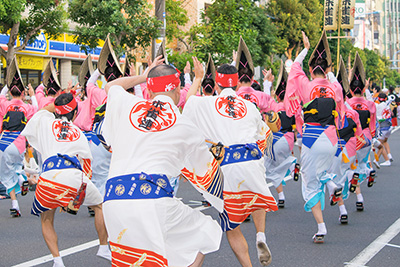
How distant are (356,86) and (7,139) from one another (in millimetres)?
5816

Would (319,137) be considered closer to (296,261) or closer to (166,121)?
(296,261)

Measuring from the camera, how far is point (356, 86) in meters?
10.3

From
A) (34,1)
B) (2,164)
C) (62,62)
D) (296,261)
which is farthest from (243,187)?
(62,62)

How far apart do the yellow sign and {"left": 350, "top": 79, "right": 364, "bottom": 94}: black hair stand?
55.6ft

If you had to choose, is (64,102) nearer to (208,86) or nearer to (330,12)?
(208,86)

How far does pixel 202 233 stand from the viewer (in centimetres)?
413

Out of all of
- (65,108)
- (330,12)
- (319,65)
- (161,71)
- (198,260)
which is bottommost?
(198,260)

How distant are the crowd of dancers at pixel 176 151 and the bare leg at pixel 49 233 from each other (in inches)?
0.6

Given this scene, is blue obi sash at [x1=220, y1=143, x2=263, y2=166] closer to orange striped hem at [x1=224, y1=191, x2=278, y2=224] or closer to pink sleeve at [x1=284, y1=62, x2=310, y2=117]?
→ orange striped hem at [x1=224, y1=191, x2=278, y2=224]

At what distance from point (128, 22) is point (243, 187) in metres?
14.9

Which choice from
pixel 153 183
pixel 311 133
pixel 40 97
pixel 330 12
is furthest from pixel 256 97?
pixel 330 12

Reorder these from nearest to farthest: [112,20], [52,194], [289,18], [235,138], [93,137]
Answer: [235,138] → [52,194] → [93,137] → [112,20] → [289,18]

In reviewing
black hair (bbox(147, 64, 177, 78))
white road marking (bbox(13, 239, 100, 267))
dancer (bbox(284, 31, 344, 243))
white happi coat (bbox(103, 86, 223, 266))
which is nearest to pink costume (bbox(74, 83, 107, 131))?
white road marking (bbox(13, 239, 100, 267))

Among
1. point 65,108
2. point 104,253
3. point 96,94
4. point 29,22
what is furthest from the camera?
point 29,22
